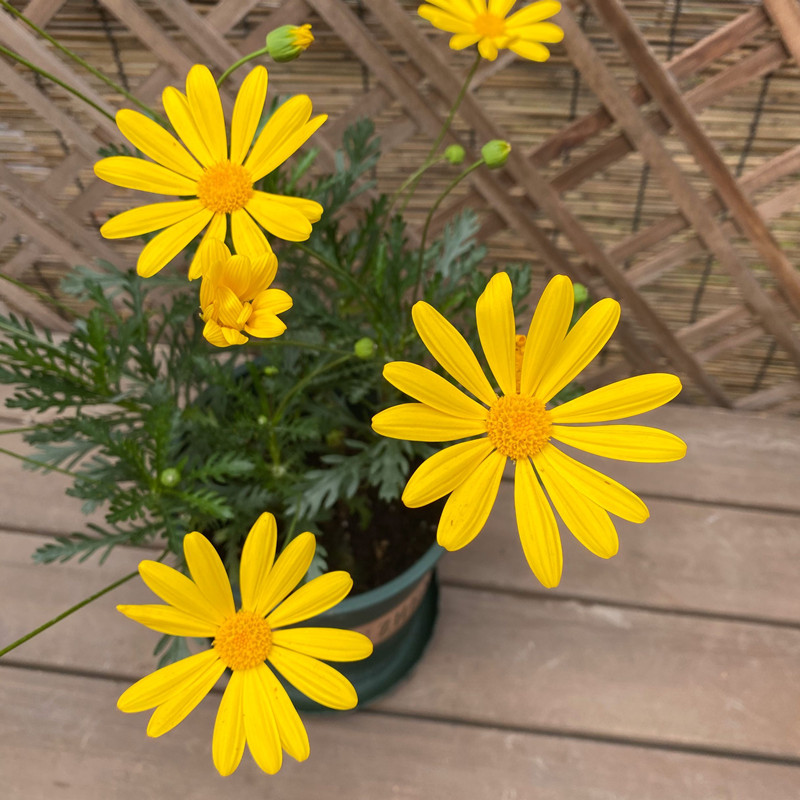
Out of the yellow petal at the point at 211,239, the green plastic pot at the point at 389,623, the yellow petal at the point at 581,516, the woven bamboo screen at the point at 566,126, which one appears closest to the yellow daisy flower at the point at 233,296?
the yellow petal at the point at 211,239

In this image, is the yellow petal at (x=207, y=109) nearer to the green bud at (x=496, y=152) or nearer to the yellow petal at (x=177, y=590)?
the green bud at (x=496, y=152)

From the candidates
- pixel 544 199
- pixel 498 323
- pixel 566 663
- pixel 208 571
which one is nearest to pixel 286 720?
pixel 208 571

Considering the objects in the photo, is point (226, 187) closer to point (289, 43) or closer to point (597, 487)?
point (289, 43)

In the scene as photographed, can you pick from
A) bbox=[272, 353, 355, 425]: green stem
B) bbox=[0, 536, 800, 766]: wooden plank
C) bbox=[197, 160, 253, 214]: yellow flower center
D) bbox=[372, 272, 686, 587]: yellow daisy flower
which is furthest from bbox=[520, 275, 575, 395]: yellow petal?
bbox=[0, 536, 800, 766]: wooden plank

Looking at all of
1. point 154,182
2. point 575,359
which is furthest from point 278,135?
point 575,359

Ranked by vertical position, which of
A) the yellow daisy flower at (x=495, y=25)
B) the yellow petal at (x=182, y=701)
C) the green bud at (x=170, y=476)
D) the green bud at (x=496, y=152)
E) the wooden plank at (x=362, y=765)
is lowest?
the wooden plank at (x=362, y=765)

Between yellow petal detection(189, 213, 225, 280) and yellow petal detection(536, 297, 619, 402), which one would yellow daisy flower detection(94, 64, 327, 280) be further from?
yellow petal detection(536, 297, 619, 402)

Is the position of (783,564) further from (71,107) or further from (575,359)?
(71,107)

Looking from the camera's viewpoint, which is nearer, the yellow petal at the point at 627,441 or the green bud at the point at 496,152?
the yellow petal at the point at 627,441
